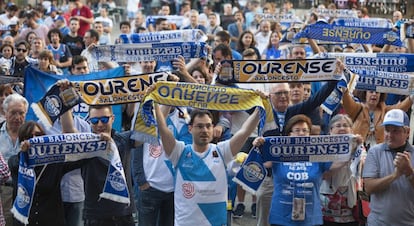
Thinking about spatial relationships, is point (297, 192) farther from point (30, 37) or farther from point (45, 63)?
point (30, 37)

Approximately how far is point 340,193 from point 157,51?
11.3 feet

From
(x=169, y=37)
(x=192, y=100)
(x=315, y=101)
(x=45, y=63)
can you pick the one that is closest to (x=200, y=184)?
(x=192, y=100)

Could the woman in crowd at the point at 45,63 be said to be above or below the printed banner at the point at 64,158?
above

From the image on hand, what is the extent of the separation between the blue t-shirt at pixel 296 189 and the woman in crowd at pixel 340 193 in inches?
9.3

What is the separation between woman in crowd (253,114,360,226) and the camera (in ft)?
25.4

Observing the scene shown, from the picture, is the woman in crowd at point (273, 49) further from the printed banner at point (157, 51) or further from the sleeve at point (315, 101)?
the sleeve at point (315, 101)

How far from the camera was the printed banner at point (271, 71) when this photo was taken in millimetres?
8758

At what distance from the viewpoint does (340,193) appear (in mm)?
8156

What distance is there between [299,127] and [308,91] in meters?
2.47

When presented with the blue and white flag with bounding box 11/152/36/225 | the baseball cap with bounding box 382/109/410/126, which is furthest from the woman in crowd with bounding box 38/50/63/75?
the baseball cap with bounding box 382/109/410/126

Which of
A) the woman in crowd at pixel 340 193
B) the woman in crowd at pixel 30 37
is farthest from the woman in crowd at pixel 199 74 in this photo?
the woman in crowd at pixel 30 37

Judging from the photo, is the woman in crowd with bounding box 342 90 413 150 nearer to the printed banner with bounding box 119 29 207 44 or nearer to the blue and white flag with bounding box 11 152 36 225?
the printed banner with bounding box 119 29 207 44

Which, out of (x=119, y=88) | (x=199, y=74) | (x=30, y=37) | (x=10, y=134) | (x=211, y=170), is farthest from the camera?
(x=30, y=37)

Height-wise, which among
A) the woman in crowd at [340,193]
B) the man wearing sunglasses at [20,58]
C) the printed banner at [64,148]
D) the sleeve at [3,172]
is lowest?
the woman in crowd at [340,193]
